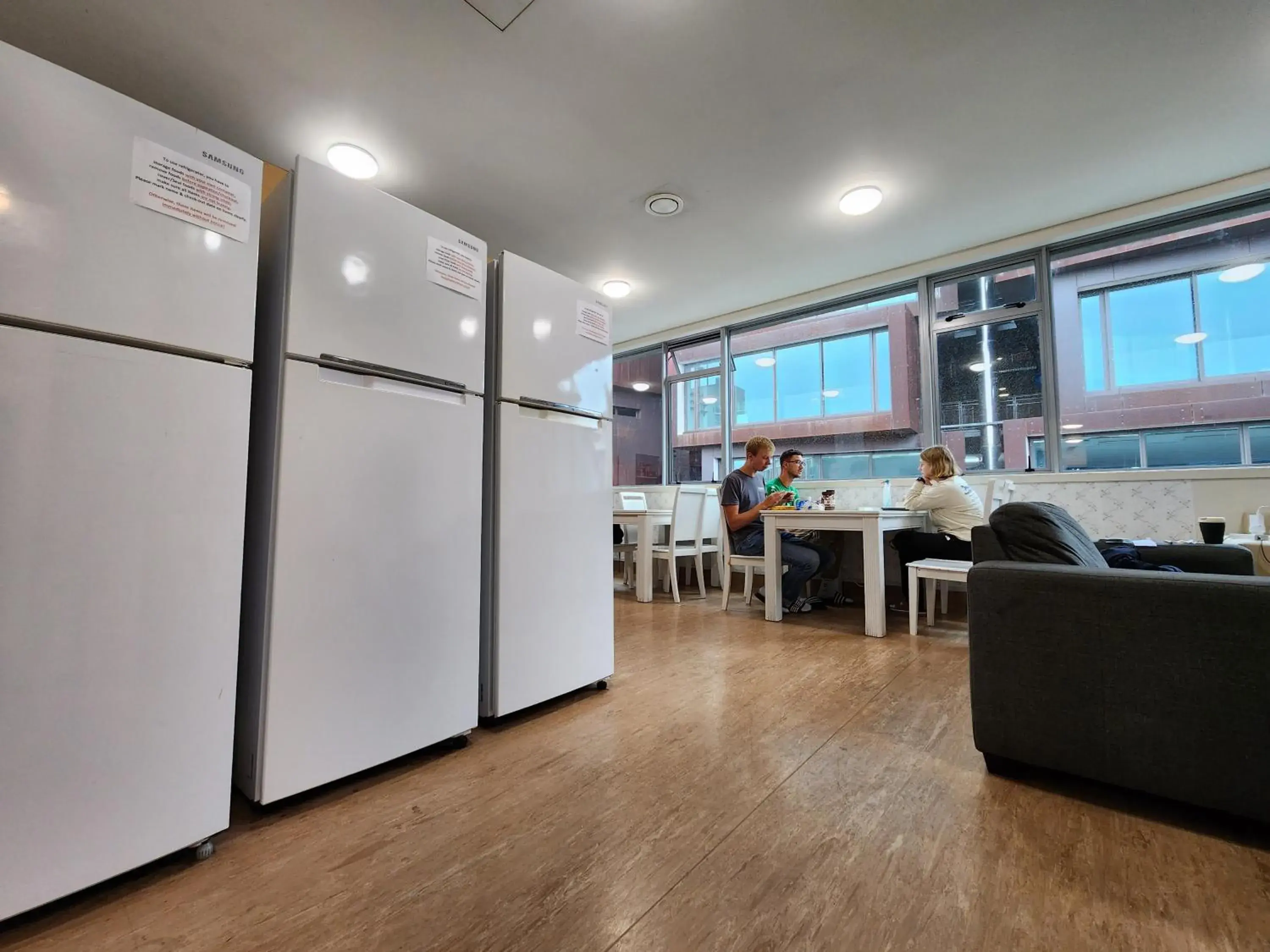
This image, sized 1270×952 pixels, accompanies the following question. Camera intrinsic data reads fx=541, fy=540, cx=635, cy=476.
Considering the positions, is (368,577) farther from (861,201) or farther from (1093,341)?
(1093,341)

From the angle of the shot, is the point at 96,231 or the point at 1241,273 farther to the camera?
the point at 1241,273

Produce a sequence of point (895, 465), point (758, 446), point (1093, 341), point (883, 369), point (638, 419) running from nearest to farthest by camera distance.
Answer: point (1093, 341)
point (758, 446)
point (895, 465)
point (883, 369)
point (638, 419)

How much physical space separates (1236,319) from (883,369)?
200 cm

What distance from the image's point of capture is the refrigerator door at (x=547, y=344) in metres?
1.76

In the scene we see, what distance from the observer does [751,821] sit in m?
1.18

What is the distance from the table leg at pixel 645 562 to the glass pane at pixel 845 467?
1.69m

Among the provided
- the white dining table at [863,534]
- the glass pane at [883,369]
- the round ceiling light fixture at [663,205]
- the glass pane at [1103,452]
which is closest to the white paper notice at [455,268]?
the round ceiling light fixture at [663,205]

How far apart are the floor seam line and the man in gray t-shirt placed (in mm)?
1381

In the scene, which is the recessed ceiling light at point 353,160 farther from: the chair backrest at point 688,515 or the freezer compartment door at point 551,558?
the chair backrest at point 688,515

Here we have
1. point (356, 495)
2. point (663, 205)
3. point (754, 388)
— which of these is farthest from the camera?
point (754, 388)

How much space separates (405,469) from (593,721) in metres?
1.00

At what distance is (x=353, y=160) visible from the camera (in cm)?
289

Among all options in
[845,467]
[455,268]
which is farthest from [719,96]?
[845,467]

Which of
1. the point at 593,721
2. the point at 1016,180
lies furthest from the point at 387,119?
the point at 1016,180
